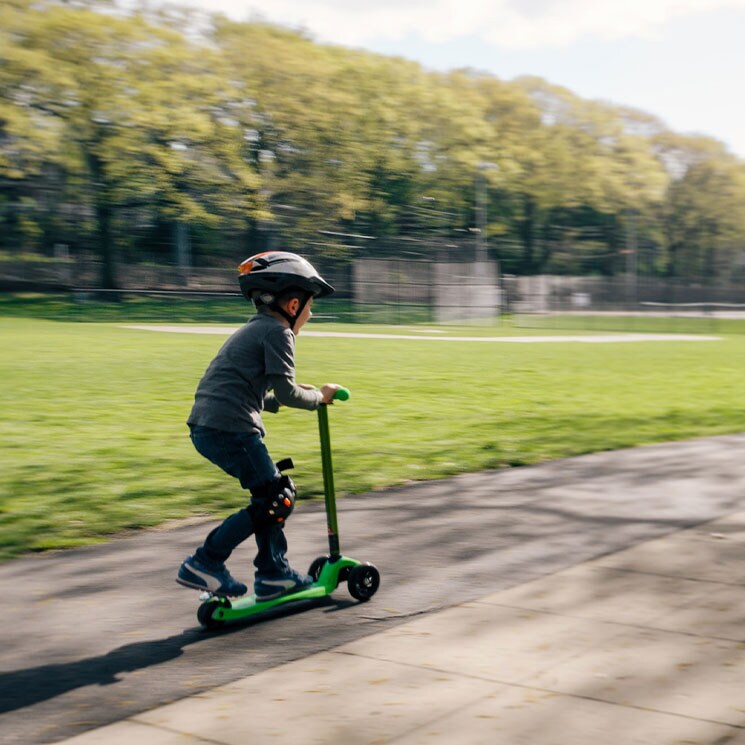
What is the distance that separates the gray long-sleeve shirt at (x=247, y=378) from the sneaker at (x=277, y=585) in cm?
67

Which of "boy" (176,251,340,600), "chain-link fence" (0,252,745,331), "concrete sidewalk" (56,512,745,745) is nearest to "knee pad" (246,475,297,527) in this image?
"boy" (176,251,340,600)

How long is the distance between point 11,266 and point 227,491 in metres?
42.0

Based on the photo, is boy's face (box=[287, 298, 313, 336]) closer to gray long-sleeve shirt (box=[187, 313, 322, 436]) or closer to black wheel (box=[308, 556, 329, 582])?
gray long-sleeve shirt (box=[187, 313, 322, 436])

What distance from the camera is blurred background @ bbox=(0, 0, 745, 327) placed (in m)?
42.6

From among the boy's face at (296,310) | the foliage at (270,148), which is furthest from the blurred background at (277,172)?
the boy's face at (296,310)

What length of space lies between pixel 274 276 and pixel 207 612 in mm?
1416

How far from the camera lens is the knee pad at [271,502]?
4.70 metres

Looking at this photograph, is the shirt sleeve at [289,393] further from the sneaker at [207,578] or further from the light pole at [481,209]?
the light pole at [481,209]

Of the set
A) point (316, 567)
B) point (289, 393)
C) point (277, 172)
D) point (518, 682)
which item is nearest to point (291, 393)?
point (289, 393)

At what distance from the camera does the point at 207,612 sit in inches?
181

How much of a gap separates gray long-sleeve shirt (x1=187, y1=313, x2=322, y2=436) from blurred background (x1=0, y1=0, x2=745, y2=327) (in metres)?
38.1

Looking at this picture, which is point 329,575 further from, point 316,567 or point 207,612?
point 207,612

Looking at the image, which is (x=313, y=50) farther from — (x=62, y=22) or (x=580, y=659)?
(x=580, y=659)

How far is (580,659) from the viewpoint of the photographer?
13.6ft
